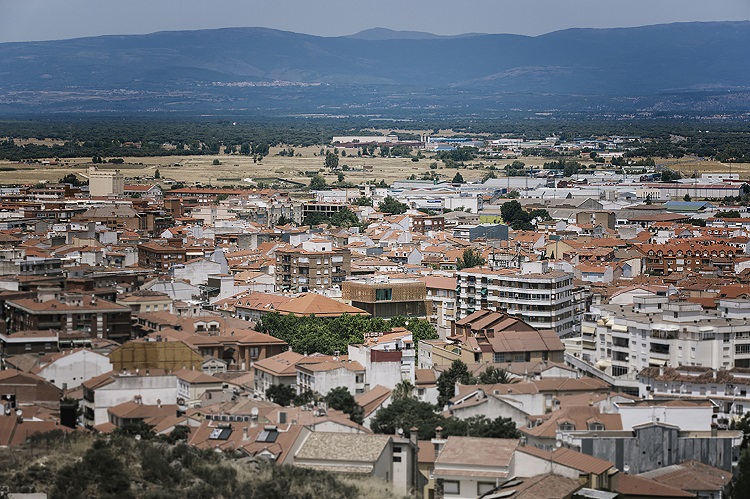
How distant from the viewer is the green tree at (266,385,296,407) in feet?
105

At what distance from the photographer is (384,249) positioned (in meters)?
66.8

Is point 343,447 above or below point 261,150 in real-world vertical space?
above

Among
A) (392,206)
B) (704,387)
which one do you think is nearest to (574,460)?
→ (704,387)

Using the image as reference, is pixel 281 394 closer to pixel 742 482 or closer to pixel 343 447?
pixel 343 447

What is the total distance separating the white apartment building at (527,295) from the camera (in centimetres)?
4447

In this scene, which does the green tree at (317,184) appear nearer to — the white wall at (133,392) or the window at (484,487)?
the white wall at (133,392)

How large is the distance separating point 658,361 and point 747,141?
147m

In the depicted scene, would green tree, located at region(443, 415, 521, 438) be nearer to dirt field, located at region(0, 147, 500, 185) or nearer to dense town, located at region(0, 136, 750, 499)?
dense town, located at region(0, 136, 750, 499)

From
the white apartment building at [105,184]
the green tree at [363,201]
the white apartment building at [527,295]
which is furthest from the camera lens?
the white apartment building at [105,184]

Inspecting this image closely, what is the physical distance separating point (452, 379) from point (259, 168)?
103765 mm

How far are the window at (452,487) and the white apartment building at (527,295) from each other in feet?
60.7

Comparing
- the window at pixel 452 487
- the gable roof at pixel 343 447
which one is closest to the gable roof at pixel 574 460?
the window at pixel 452 487

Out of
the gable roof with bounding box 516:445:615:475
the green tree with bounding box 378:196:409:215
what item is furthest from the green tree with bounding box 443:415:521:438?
→ the green tree with bounding box 378:196:409:215

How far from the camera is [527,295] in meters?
44.9
